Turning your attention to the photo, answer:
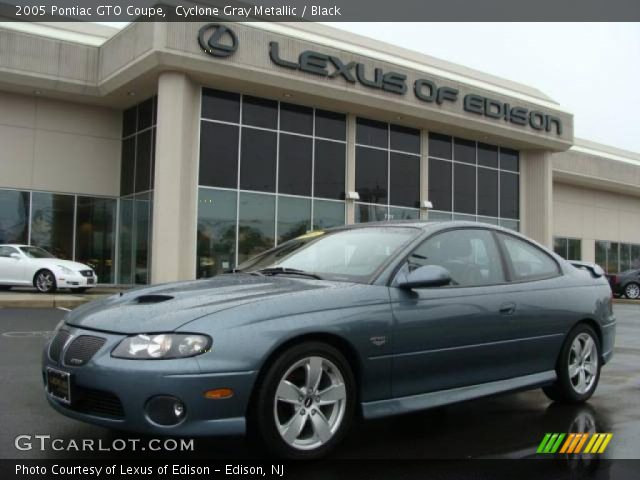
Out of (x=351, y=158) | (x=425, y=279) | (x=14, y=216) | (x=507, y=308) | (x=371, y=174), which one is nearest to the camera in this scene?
(x=425, y=279)

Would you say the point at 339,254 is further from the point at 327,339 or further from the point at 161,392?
the point at 161,392

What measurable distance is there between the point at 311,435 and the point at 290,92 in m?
17.6

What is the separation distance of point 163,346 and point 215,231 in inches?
655

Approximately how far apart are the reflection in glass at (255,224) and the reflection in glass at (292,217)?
0.98ft

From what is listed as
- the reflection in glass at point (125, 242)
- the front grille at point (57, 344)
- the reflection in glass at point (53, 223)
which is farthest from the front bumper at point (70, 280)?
the front grille at point (57, 344)

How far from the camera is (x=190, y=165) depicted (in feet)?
63.4

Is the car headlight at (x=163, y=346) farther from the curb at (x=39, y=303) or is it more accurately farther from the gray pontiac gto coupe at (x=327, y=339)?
the curb at (x=39, y=303)

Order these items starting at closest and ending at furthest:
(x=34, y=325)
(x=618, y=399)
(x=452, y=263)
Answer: (x=452, y=263), (x=618, y=399), (x=34, y=325)

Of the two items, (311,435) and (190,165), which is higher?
(190,165)

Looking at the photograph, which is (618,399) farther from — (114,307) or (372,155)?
(372,155)

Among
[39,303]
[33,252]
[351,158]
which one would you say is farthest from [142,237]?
[351,158]

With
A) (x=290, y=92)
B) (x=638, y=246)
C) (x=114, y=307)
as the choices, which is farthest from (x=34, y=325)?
(x=638, y=246)

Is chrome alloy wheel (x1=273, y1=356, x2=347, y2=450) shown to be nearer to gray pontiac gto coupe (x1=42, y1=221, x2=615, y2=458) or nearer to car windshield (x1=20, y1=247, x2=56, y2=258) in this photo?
gray pontiac gto coupe (x1=42, y1=221, x2=615, y2=458)

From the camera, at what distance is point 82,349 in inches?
144
